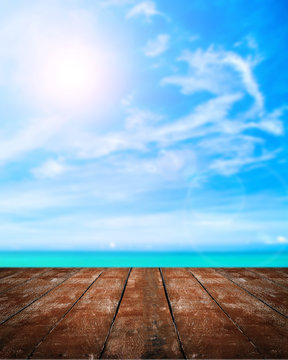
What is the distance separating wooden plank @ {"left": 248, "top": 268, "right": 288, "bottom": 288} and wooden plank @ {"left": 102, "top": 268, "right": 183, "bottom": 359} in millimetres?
1369

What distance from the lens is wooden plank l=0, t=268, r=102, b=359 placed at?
1156 millimetres

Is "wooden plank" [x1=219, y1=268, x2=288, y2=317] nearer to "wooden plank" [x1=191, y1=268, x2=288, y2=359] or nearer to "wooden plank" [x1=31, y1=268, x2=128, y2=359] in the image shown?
"wooden plank" [x1=191, y1=268, x2=288, y2=359]

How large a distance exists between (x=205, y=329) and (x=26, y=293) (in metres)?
1.59

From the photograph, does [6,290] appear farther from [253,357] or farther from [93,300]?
[253,357]

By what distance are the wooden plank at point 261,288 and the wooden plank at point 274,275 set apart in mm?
91

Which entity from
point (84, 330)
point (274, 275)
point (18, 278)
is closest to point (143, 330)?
point (84, 330)

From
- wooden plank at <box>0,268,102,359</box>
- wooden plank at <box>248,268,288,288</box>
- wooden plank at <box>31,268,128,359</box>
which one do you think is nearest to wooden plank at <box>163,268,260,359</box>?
wooden plank at <box>31,268,128,359</box>

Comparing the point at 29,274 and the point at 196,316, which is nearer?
the point at 196,316

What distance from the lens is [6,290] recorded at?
2217 mm

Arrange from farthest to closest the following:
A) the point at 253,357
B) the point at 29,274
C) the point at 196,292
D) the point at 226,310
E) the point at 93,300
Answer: the point at 29,274, the point at 196,292, the point at 93,300, the point at 226,310, the point at 253,357

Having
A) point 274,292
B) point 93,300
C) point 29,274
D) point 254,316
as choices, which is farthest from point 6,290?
point 274,292

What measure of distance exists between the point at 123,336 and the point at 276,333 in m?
0.84

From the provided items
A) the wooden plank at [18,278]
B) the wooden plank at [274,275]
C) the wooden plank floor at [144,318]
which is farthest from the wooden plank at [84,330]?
the wooden plank at [274,275]

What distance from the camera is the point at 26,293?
6.91 ft
